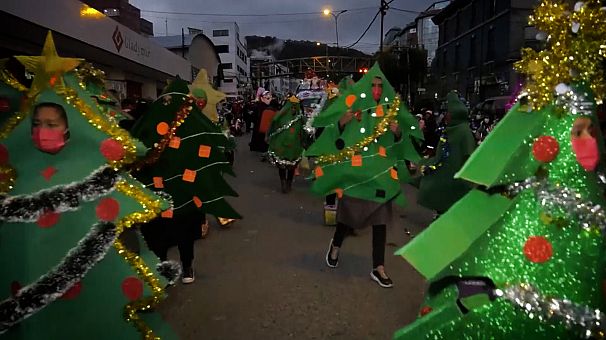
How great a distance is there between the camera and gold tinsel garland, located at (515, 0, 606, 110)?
7.68 ft

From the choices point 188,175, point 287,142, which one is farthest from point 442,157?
point 287,142

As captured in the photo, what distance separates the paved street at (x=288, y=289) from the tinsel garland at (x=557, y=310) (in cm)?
220

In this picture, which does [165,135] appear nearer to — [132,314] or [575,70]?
[132,314]

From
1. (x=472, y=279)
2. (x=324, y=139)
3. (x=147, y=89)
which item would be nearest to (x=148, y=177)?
(x=324, y=139)

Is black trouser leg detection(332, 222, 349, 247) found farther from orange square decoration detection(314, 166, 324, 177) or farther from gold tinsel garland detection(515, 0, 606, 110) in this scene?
gold tinsel garland detection(515, 0, 606, 110)

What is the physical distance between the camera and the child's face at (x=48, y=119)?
3010 mm

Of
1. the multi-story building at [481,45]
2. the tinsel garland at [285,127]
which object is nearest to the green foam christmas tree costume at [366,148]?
the tinsel garland at [285,127]

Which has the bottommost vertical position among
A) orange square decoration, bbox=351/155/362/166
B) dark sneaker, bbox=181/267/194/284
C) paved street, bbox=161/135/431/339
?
paved street, bbox=161/135/431/339

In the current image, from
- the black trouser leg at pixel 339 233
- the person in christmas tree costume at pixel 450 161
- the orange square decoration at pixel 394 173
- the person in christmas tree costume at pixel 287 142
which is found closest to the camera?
the orange square decoration at pixel 394 173

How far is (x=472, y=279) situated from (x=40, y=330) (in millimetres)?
2114

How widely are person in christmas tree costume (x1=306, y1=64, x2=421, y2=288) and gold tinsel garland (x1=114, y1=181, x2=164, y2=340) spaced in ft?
8.81

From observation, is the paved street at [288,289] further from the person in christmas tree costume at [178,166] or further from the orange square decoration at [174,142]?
the orange square decoration at [174,142]

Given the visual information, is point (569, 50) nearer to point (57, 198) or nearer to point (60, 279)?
point (57, 198)

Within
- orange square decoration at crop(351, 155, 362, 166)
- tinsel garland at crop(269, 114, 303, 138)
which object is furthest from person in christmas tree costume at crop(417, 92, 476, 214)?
tinsel garland at crop(269, 114, 303, 138)
